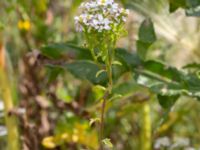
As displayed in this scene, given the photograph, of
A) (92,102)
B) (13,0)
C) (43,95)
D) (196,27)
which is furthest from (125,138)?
(13,0)

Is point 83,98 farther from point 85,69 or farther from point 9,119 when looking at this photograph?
point 85,69

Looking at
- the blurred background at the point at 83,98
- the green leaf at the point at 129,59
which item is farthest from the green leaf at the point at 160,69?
the blurred background at the point at 83,98

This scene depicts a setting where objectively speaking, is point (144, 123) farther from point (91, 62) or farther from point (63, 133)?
point (91, 62)

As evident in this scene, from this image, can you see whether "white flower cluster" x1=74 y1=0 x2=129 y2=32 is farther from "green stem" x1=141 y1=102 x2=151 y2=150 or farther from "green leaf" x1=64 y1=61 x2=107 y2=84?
"green stem" x1=141 y1=102 x2=151 y2=150

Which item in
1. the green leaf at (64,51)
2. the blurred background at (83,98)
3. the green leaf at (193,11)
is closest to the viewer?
the green leaf at (193,11)

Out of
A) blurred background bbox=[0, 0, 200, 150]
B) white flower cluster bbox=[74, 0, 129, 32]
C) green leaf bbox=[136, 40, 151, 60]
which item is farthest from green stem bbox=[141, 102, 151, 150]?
white flower cluster bbox=[74, 0, 129, 32]

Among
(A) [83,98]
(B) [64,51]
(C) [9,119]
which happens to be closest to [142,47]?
(B) [64,51]

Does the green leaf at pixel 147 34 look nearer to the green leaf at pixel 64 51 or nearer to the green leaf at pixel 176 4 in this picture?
the green leaf at pixel 176 4
